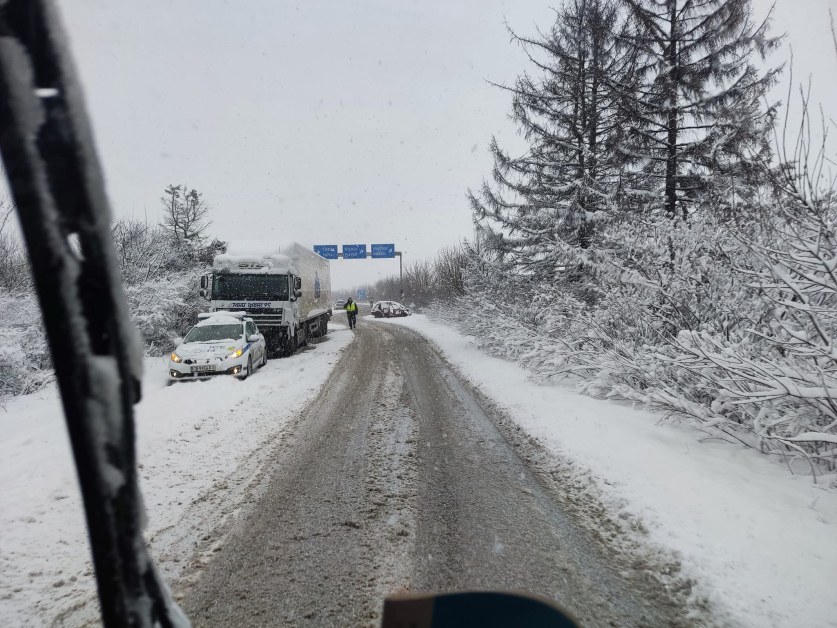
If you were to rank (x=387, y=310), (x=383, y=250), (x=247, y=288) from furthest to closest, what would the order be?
(x=383, y=250), (x=387, y=310), (x=247, y=288)

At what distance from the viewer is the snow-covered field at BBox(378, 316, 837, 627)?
271 cm

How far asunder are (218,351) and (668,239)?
10122 millimetres

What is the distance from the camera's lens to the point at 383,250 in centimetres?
4303

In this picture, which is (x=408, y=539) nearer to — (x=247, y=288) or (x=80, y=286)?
(x=80, y=286)

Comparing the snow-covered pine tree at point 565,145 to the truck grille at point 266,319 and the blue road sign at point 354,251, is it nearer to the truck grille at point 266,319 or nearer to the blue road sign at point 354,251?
the truck grille at point 266,319

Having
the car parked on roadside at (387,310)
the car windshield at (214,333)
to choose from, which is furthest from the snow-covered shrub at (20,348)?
the car parked on roadside at (387,310)

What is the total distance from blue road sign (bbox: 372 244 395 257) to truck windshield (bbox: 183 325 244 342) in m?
31.9

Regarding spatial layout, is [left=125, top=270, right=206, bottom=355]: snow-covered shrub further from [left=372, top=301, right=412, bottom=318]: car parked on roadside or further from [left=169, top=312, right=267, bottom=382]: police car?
[left=372, top=301, right=412, bottom=318]: car parked on roadside

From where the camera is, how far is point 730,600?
2.69 m

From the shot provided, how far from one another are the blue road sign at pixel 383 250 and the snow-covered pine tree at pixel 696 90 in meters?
32.7

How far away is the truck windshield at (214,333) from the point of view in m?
11.0

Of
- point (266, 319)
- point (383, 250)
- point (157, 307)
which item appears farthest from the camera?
point (383, 250)

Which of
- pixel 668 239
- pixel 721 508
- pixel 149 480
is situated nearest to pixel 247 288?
pixel 149 480

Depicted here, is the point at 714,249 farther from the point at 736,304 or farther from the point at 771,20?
the point at 771,20
